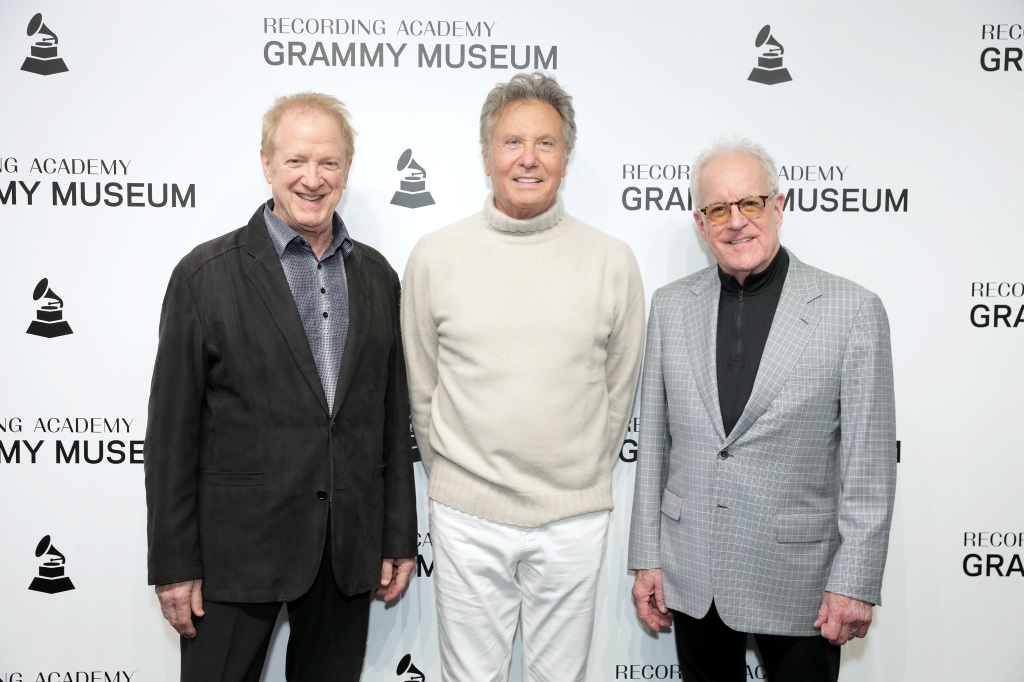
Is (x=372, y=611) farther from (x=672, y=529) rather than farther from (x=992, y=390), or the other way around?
(x=992, y=390)

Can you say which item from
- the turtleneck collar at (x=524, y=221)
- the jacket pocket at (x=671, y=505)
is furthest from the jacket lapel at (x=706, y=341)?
the turtleneck collar at (x=524, y=221)

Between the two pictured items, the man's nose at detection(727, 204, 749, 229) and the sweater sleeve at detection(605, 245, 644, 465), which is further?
the sweater sleeve at detection(605, 245, 644, 465)

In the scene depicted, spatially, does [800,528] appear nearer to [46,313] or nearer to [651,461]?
[651,461]

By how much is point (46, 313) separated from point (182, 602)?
118 centimetres

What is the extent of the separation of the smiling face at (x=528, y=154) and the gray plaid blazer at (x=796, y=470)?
59cm

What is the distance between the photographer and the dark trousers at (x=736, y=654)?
1813 mm

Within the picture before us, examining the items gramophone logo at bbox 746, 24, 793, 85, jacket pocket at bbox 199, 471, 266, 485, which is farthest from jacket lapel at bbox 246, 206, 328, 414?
gramophone logo at bbox 746, 24, 793, 85

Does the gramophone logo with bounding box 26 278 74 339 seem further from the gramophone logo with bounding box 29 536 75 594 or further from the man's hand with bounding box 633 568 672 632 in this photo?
the man's hand with bounding box 633 568 672 632

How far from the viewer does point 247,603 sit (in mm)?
1790

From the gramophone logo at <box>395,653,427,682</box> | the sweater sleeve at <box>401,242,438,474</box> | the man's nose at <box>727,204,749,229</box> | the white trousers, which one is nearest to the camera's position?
the man's nose at <box>727,204,749,229</box>

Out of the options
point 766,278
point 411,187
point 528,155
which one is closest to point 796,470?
point 766,278

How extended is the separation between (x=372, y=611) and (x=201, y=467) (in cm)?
93

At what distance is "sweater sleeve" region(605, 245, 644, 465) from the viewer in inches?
81.6

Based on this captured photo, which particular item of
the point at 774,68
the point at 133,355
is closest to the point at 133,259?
the point at 133,355
